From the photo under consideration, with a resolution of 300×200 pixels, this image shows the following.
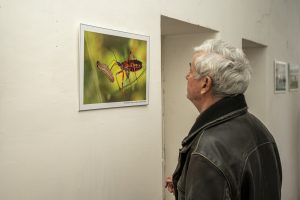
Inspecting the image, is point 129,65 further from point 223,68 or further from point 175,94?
point 175,94

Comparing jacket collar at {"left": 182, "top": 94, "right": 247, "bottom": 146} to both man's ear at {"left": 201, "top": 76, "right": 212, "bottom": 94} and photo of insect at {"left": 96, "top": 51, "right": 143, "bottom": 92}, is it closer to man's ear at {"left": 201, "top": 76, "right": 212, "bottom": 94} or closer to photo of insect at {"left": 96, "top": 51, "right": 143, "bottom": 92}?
man's ear at {"left": 201, "top": 76, "right": 212, "bottom": 94}

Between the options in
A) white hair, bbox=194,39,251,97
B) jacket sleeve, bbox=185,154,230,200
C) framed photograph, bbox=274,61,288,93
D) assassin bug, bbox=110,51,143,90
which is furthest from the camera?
framed photograph, bbox=274,61,288,93

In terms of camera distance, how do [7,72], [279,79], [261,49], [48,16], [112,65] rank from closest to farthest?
[7,72] < [48,16] < [112,65] < [261,49] < [279,79]

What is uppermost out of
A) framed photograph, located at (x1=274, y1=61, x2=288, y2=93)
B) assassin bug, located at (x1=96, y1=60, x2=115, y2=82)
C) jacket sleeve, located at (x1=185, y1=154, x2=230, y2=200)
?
framed photograph, located at (x1=274, y1=61, x2=288, y2=93)

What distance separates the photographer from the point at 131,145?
1.67 m

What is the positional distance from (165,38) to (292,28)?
216 centimetres

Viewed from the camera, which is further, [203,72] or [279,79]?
[279,79]

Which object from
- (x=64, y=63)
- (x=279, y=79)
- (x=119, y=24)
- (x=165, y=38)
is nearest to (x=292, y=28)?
(x=279, y=79)

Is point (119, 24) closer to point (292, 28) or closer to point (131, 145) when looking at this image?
point (131, 145)

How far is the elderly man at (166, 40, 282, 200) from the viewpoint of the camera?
3.60 feet

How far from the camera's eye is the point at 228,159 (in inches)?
44.1

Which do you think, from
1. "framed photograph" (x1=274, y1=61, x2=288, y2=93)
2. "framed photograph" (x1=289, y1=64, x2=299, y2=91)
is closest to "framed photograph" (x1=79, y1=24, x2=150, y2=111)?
"framed photograph" (x1=274, y1=61, x2=288, y2=93)

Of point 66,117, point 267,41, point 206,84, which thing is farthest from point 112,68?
point 267,41

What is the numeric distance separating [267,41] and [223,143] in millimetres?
2583
